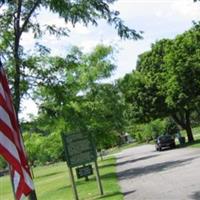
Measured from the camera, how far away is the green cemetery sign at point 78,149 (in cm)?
2052

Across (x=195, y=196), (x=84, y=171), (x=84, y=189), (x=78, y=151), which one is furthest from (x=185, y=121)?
(x=195, y=196)

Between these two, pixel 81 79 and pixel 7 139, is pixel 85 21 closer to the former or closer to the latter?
pixel 7 139

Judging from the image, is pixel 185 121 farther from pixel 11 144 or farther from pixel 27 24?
pixel 11 144

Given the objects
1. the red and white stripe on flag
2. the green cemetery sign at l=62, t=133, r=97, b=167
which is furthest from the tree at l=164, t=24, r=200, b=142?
the red and white stripe on flag

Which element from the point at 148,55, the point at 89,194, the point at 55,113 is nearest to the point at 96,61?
the point at 148,55

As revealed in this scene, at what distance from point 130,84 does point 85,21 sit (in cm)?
4474

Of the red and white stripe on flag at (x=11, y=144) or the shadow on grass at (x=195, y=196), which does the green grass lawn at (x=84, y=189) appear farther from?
the red and white stripe on flag at (x=11, y=144)

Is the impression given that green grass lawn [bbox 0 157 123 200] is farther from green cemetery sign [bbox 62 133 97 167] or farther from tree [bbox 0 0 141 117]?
tree [bbox 0 0 141 117]

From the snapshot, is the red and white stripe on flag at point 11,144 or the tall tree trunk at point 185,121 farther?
the tall tree trunk at point 185,121

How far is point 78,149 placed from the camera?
68.3ft

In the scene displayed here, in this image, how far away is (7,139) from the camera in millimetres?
6352

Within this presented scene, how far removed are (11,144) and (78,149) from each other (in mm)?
14504

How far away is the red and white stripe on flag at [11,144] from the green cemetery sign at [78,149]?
13.6 m

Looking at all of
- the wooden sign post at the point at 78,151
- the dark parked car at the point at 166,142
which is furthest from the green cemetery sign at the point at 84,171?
the dark parked car at the point at 166,142
